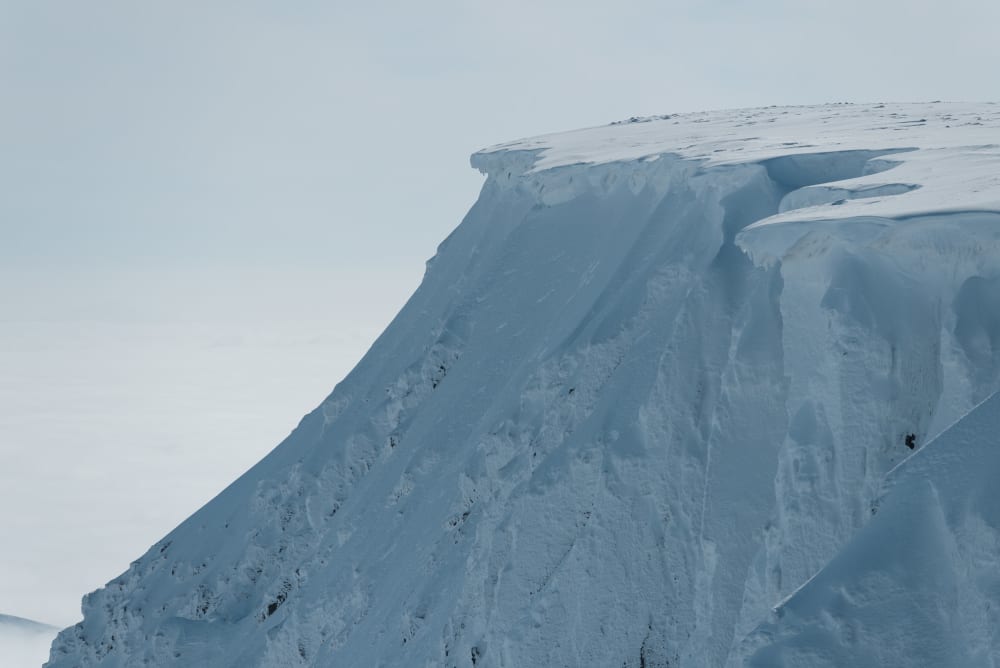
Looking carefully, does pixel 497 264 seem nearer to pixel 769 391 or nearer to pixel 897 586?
pixel 769 391

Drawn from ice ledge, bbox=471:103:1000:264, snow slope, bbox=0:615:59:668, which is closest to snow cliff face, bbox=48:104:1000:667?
ice ledge, bbox=471:103:1000:264

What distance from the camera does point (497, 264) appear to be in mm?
24531

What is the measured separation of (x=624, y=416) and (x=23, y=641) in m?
98.2

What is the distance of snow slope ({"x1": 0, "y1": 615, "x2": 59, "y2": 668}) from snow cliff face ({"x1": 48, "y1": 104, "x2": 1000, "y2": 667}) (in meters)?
69.9

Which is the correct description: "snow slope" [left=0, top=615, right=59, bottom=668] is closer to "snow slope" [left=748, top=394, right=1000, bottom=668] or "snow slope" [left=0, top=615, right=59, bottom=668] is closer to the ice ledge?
the ice ledge

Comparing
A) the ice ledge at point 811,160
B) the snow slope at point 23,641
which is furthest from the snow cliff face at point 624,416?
the snow slope at point 23,641

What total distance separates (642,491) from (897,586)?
5446mm

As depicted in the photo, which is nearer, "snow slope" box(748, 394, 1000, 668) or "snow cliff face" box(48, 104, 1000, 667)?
"snow slope" box(748, 394, 1000, 668)

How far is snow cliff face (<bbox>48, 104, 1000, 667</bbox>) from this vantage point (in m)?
11.8

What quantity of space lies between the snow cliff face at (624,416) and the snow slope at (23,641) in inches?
2751

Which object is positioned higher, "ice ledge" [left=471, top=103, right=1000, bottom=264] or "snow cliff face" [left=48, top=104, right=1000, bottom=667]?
"ice ledge" [left=471, top=103, right=1000, bottom=264]

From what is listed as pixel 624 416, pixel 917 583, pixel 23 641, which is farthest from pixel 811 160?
pixel 23 641

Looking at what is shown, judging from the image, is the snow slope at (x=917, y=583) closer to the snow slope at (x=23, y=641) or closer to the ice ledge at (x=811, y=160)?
the ice ledge at (x=811, y=160)

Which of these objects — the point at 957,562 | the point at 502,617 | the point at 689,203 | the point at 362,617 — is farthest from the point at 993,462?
the point at 362,617
